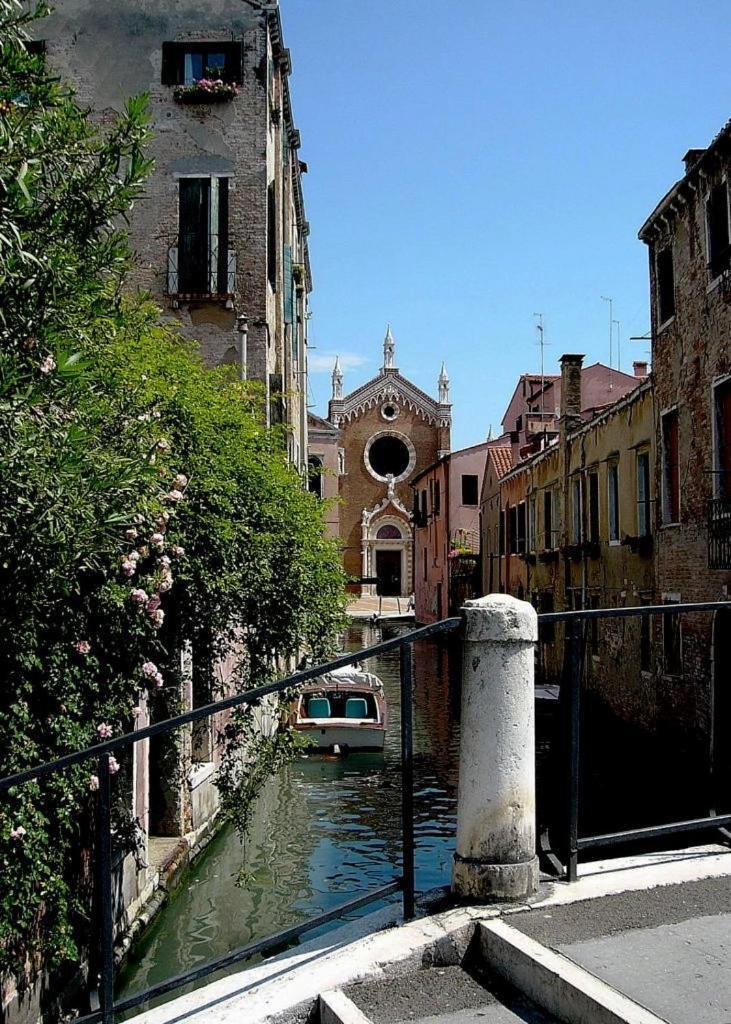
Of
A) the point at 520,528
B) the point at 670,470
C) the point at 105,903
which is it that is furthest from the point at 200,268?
the point at 520,528

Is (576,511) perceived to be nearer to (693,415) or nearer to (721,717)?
(693,415)

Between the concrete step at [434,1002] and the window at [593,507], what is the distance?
64.1 feet

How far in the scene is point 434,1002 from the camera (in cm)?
324

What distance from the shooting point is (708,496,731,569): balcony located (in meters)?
13.9

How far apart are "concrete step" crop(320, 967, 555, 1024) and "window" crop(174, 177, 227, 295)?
13.0 meters

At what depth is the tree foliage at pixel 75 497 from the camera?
5.51m

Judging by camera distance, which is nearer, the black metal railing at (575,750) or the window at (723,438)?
the black metal railing at (575,750)

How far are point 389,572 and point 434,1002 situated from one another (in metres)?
61.9

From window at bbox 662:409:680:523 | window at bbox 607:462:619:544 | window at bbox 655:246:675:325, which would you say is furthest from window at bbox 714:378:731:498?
window at bbox 607:462:619:544

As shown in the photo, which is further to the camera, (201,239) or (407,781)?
(201,239)

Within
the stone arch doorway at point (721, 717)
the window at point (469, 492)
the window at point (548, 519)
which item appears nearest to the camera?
the stone arch doorway at point (721, 717)

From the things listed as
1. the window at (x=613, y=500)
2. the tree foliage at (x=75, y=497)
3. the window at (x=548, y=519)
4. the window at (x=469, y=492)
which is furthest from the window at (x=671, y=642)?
the window at (x=469, y=492)

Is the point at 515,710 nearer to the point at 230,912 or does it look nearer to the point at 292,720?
the point at 230,912

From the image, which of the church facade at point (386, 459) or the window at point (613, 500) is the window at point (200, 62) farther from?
the church facade at point (386, 459)
